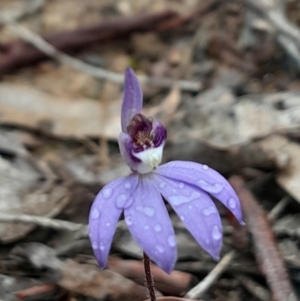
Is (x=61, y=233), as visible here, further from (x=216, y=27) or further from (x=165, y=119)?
(x=216, y=27)

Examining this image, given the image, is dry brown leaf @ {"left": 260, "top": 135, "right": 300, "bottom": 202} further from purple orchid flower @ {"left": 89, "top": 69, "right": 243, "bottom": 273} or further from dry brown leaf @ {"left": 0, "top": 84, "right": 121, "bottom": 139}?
dry brown leaf @ {"left": 0, "top": 84, "right": 121, "bottom": 139}

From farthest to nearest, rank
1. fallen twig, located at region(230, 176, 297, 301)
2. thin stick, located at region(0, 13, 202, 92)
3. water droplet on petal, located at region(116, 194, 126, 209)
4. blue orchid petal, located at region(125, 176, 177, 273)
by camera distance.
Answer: thin stick, located at region(0, 13, 202, 92), fallen twig, located at region(230, 176, 297, 301), water droplet on petal, located at region(116, 194, 126, 209), blue orchid petal, located at region(125, 176, 177, 273)

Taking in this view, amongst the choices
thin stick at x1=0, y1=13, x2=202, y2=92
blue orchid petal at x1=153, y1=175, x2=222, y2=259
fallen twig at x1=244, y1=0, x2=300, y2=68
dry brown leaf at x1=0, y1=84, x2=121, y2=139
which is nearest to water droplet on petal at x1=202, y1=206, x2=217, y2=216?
blue orchid petal at x1=153, y1=175, x2=222, y2=259

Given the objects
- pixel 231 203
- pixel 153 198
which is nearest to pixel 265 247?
pixel 231 203

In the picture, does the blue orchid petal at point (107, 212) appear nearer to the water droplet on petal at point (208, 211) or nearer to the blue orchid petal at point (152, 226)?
the blue orchid petal at point (152, 226)

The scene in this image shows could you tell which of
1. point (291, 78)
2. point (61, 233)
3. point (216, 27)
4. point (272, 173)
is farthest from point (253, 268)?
point (216, 27)

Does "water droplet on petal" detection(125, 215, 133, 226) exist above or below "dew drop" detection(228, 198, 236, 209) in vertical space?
below

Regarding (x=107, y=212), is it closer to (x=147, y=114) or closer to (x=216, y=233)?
(x=216, y=233)

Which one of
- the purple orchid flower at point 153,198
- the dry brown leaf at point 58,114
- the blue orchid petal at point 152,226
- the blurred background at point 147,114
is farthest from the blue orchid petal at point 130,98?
the dry brown leaf at point 58,114
